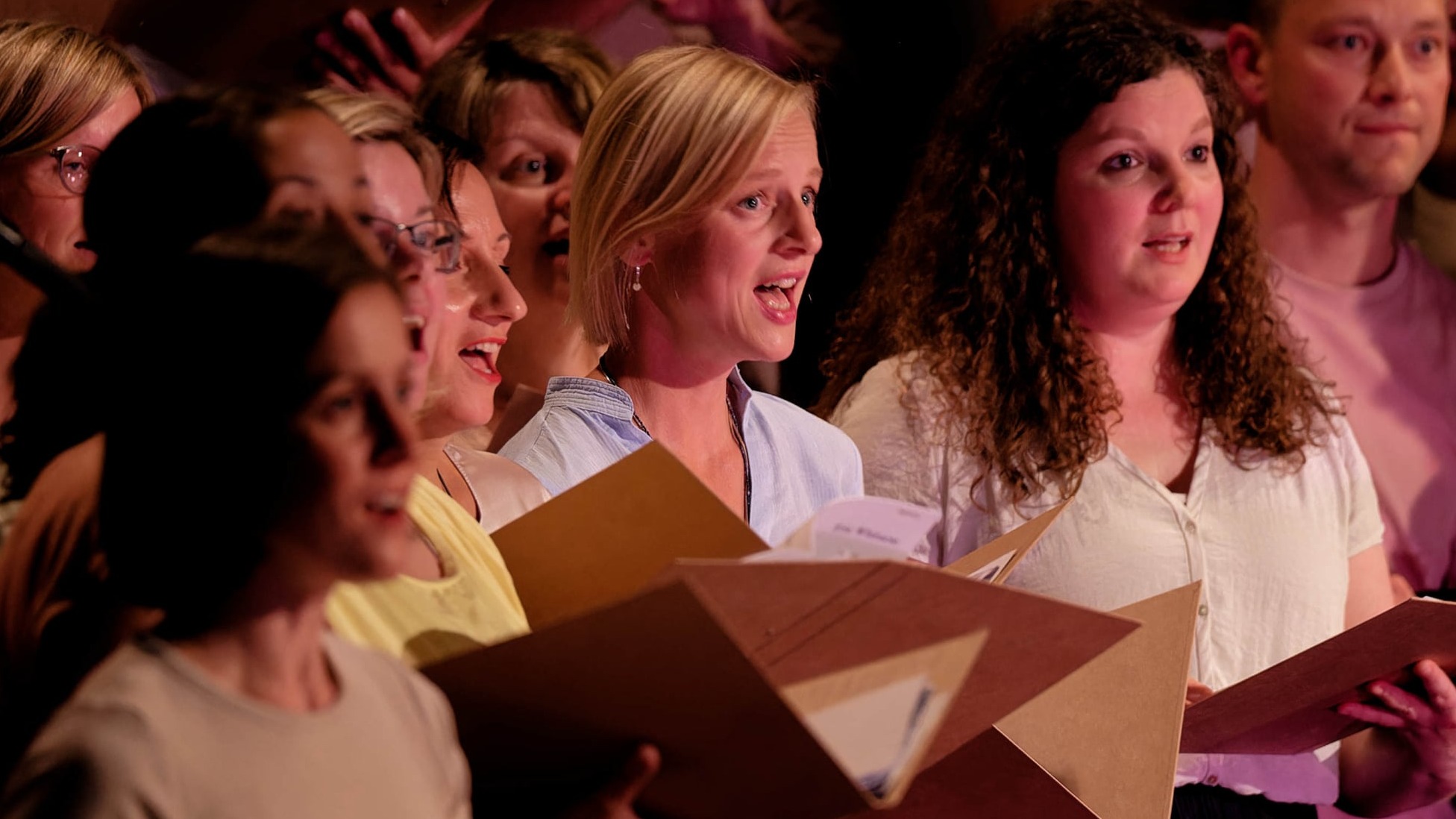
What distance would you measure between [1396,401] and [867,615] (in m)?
2.47

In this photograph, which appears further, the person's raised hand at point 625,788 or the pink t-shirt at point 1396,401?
the pink t-shirt at point 1396,401

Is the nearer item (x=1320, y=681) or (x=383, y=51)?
(x=1320, y=681)

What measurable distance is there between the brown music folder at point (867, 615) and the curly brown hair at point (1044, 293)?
3.41 feet

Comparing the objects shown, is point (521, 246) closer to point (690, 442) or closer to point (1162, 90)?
point (690, 442)

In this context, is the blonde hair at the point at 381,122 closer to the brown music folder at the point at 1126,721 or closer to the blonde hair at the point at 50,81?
the blonde hair at the point at 50,81

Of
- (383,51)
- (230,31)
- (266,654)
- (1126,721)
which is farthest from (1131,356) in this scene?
(266,654)

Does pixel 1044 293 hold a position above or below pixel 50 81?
below

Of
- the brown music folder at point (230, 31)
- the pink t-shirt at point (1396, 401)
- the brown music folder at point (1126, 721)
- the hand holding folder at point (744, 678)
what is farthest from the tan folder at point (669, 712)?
the pink t-shirt at point (1396, 401)

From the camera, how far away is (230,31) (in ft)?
7.45

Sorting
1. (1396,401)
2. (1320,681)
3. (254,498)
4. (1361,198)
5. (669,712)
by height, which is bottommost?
(1396,401)

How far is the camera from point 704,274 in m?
1.75

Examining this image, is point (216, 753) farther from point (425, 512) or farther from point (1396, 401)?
point (1396, 401)

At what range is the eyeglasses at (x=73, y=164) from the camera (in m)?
1.34

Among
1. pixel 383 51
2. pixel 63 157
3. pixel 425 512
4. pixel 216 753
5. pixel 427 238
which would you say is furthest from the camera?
pixel 383 51
